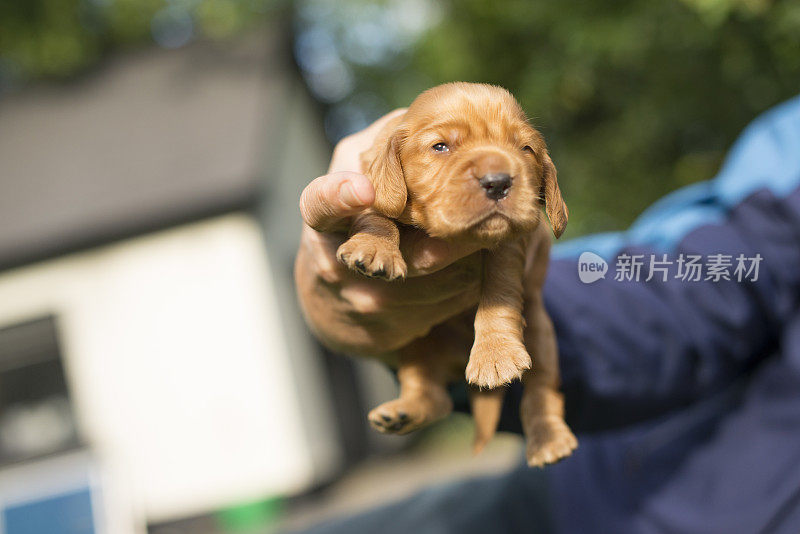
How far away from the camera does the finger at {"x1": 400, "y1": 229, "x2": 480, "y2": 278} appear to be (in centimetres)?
146

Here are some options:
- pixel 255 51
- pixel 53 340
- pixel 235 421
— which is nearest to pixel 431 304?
pixel 255 51

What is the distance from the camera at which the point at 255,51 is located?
447 inches

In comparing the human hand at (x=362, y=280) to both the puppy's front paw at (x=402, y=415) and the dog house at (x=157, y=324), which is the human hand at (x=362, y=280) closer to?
the puppy's front paw at (x=402, y=415)

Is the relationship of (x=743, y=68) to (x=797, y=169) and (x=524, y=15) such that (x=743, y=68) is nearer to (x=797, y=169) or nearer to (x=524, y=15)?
(x=797, y=169)

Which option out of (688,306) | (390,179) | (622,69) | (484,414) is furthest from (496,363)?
(622,69)

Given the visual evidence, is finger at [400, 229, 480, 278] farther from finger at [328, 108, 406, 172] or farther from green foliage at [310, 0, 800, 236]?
green foliage at [310, 0, 800, 236]

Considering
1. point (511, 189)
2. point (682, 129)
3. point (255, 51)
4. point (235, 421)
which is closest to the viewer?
point (511, 189)

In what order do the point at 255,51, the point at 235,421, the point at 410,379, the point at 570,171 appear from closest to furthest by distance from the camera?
the point at 410,379
the point at 570,171
the point at 255,51
the point at 235,421

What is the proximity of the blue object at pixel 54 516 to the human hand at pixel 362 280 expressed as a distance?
9356mm

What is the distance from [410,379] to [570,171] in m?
2.78

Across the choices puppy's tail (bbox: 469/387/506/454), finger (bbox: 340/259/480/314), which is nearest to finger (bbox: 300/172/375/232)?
finger (bbox: 340/259/480/314)

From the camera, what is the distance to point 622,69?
476 centimetres

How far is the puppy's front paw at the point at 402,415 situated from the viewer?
5.72 ft

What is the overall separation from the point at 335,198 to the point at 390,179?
12 centimetres
